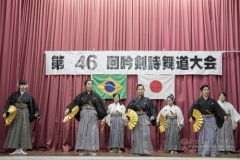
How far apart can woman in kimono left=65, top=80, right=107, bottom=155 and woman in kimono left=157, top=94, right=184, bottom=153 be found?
211 cm

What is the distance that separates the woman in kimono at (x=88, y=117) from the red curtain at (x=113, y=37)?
1974 mm

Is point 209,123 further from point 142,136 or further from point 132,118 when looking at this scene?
point 132,118

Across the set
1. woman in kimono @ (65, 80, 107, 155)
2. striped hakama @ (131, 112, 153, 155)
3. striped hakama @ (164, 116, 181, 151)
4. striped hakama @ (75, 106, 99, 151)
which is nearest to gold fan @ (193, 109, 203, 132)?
striped hakama @ (131, 112, 153, 155)

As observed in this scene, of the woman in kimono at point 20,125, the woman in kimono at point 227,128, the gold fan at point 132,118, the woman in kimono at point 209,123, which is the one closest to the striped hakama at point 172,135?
the woman in kimono at point 227,128

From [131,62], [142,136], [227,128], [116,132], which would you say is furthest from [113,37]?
[227,128]

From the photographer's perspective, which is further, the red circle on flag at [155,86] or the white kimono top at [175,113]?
the red circle on flag at [155,86]

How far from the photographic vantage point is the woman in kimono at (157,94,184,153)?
7.96 meters

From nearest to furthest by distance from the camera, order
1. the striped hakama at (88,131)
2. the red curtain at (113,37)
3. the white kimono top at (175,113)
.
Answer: the striped hakama at (88,131) → the white kimono top at (175,113) → the red curtain at (113,37)

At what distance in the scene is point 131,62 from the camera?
8680mm

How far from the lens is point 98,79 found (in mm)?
8656

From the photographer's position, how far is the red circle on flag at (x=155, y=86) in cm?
862

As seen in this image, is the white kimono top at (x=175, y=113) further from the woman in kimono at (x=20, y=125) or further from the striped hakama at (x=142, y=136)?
the woman in kimono at (x=20, y=125)

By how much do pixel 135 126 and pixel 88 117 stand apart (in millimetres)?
974

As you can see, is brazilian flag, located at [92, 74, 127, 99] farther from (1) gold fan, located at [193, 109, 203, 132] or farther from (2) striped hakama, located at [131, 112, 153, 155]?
(1) gold fan, located at [193, 109, 203, 132]
